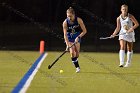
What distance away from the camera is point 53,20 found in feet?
75.2

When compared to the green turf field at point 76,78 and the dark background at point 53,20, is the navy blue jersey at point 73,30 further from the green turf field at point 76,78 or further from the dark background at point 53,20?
the dark background at point 53,20

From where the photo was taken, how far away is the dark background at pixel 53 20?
22734 millimetres

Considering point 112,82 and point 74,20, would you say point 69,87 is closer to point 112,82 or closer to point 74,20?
point 112,82

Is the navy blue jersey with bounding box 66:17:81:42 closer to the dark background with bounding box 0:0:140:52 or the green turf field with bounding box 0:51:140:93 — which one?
the green turf field with bounding box 0:51:140:93

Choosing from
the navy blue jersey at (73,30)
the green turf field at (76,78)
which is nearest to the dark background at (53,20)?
the green turf field at (76,78)

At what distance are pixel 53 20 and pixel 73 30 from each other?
1008cm

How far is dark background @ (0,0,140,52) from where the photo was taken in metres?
22.7

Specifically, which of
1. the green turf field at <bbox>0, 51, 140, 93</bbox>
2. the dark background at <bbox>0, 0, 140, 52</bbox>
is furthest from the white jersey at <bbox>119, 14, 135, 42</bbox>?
the dark background at <bbox>0, 0, 140, 52</bbox>

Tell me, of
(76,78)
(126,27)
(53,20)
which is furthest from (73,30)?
(53,20)

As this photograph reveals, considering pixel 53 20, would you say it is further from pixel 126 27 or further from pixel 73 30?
pixel 73 30

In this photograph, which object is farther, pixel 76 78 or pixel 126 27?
pixel 126 27

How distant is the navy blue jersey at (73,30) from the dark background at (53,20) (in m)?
9.66

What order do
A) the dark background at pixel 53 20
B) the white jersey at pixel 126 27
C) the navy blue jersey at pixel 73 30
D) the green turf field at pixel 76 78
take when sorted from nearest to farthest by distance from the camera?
the green turf field at pixel 76 78 < the navy blue jersey at pixel 73 30 < the white jersey at pixel 126 27 < the dark background at pixel 53 20

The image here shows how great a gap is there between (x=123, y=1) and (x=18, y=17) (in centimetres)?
469
